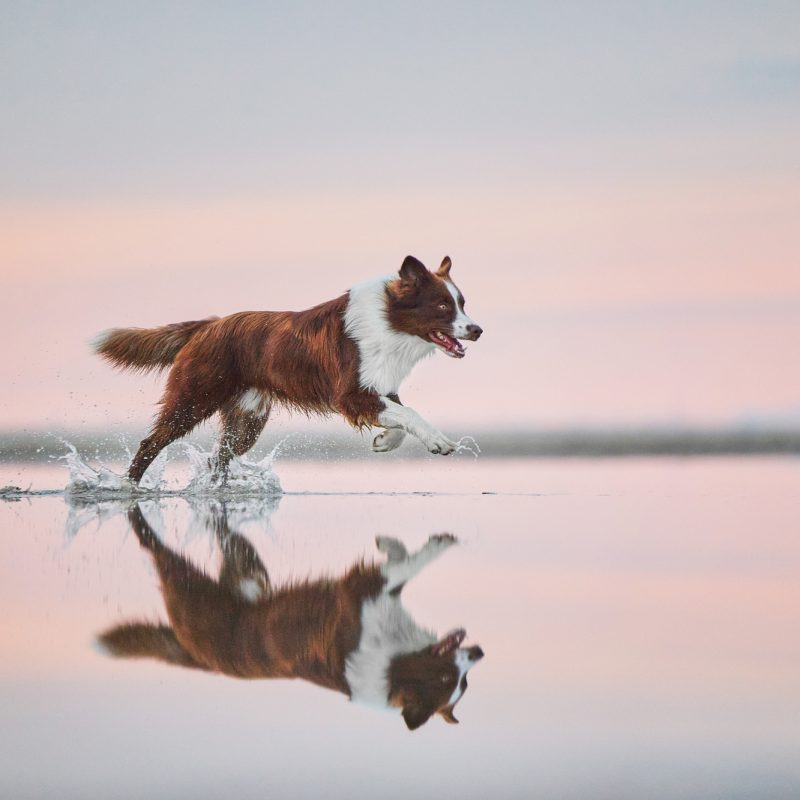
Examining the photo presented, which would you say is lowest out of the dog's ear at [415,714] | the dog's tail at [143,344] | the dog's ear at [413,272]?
the dog's ear at [415,714]

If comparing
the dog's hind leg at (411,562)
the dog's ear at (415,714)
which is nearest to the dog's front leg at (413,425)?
the dog's hind leg at (411,562)

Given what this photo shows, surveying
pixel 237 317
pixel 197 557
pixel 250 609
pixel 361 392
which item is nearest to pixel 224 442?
pixel 237 317

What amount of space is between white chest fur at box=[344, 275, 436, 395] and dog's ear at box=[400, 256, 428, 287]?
0.24 m

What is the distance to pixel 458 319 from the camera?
923 cm

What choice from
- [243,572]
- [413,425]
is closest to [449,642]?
[243,572]

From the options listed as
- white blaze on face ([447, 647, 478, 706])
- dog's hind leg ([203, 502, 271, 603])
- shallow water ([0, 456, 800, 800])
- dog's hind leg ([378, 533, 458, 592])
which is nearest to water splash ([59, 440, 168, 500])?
shallow water ([0, 456, 800, 800])

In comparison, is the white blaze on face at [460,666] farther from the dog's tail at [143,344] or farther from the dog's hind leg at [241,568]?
the dog's tail at [143,344]

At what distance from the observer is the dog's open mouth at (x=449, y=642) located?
393 cm

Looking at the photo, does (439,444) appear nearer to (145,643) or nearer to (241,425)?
(241,425)

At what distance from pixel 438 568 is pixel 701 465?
9.11 m

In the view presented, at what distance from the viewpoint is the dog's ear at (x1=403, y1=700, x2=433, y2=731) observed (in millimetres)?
3115

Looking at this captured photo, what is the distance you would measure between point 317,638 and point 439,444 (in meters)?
4.40

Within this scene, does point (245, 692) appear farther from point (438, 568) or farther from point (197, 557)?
point (197, 557)

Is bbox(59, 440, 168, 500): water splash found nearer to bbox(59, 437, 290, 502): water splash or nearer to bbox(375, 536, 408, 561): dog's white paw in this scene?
bbox(59, 437, 290, 502): water splash
